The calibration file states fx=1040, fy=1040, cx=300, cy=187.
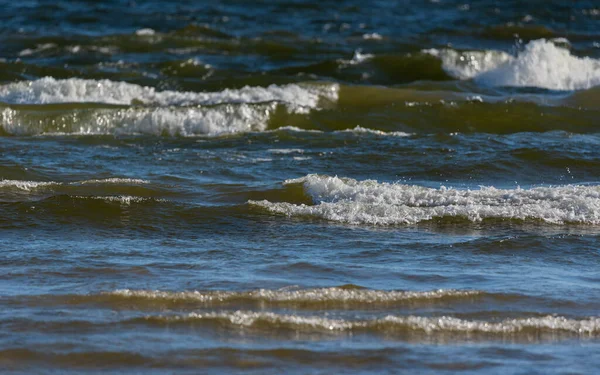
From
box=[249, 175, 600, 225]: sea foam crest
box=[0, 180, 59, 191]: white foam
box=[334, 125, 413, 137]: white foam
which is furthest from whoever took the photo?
box=[334, 125, 413, 137]: white foam

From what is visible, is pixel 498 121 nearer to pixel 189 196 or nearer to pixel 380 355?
pixel 189 196

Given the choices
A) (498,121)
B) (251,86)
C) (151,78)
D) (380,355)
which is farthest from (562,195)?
(151,78)

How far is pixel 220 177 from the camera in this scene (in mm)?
8328

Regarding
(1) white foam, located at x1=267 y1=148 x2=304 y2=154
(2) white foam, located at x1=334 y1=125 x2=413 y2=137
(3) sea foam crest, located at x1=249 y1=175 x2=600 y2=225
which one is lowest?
(3) sea foam crest, located at x1=249 y1=175 x2=600 y2=225

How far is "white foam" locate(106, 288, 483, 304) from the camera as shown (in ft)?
15.8

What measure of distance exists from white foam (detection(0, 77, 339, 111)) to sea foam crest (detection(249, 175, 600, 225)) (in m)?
4.68

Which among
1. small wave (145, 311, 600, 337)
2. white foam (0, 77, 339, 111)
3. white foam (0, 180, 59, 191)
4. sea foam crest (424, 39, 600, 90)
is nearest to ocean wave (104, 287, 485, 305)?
small wave (145, 311, 600, 337)

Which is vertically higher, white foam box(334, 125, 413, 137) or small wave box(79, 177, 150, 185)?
A: white foam box(334, 125, 413, 137)

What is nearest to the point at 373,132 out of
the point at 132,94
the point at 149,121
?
the point at 149,121

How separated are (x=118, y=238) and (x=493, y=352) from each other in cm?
272

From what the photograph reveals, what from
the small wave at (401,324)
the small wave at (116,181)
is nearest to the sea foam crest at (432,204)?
the small wave at (116,181)

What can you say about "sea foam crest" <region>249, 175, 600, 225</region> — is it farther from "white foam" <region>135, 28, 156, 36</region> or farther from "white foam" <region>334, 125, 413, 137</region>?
"white foam" <region>135, 28, 156, 36</region>

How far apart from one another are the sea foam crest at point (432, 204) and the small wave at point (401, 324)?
2.00 metres

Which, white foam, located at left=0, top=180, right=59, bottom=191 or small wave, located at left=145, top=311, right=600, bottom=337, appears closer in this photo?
small wave, located at left=145, top=311, right=600, bottom=337
